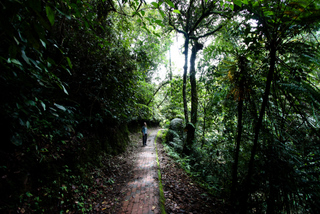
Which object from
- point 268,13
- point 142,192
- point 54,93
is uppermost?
point 268,13

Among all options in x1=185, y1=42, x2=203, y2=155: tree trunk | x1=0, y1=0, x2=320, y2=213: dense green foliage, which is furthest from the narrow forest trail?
x1=185, y1=42, x2=203, y2=155: tree trunk

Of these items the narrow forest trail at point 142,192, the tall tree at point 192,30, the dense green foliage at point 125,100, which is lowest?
the narrow forest trail at point 142,192

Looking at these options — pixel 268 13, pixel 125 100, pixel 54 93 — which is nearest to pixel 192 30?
pixel 125 100

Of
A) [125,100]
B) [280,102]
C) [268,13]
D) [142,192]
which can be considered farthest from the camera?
[125,100]

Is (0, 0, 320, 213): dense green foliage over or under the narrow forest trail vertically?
over

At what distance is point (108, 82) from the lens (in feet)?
16.5

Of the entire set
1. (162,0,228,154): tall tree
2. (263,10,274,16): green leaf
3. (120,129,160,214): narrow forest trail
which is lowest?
(120,129,160,214): narrow forest trail

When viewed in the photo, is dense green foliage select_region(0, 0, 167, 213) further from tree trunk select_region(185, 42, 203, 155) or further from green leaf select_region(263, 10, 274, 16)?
tree trunk select_region(185, 42, 203, 155)

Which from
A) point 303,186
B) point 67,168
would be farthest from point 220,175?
point 67,168

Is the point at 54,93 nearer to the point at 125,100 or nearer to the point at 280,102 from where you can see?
the point at 125,100

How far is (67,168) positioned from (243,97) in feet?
15.0

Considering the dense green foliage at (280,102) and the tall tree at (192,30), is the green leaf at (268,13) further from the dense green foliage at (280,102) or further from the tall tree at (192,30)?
the tall tree at (192,30)

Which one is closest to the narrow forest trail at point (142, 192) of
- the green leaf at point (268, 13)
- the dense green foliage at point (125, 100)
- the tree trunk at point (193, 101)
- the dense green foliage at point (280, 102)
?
the dense green foliage at point (125, 100)

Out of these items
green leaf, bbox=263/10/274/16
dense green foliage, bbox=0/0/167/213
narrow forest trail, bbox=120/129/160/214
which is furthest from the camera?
narrow forest trail, bbox=120/129/160/214
